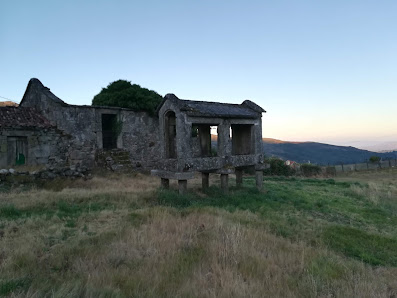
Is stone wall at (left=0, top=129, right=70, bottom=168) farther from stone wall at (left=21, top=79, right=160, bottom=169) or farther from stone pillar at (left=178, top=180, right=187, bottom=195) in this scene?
stone pillar at (left=178, top=180, right=187, bottom=195)

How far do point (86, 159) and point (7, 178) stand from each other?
5.25 metres

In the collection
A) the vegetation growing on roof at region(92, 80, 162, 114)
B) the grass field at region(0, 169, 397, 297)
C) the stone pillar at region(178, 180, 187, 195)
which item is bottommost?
the grass field at region(0, 169, 397, 297)

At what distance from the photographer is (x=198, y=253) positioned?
527cm

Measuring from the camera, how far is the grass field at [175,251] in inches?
157

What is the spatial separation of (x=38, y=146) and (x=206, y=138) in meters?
9.17

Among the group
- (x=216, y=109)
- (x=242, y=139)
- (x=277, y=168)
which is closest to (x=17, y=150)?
(x=216, y=109)

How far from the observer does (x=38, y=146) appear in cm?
1561

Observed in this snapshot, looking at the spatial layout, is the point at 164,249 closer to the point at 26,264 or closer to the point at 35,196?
the point at 26,264

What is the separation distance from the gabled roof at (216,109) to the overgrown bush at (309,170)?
52.6ft

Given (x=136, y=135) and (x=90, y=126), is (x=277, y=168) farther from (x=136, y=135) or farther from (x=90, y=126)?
(x=90, y=126)

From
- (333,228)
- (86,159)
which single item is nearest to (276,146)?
(86,159)

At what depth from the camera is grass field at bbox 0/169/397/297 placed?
3.99 m

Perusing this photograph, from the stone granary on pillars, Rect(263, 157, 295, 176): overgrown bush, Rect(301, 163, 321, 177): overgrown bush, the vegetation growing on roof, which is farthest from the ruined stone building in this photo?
Rect(301, 163, 321, 177): overgrown bush

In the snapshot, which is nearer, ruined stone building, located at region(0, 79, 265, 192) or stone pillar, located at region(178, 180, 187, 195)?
stone pillar, located at region(178, 180, 187, 195)
